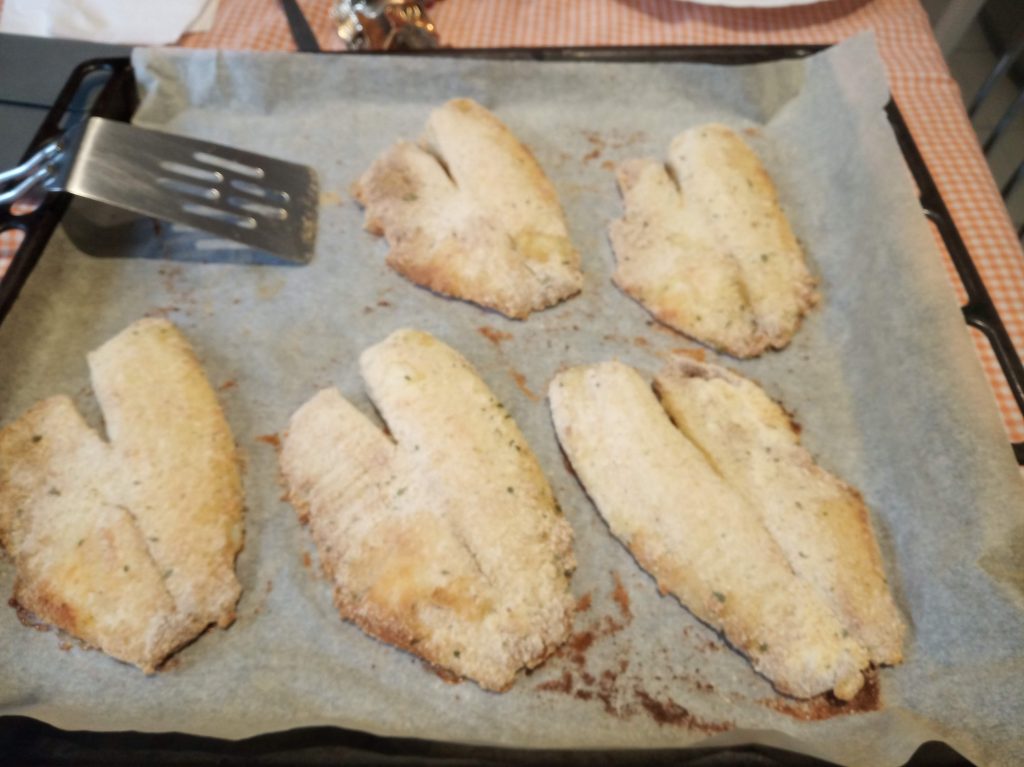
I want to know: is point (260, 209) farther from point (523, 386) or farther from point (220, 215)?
point (523, 386)

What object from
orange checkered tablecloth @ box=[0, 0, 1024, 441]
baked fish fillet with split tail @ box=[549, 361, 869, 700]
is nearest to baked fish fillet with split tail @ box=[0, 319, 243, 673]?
baked fish fillet with split tail @ box=[549, 361, 869, 700]

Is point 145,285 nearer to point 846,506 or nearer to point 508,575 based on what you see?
point 508,575

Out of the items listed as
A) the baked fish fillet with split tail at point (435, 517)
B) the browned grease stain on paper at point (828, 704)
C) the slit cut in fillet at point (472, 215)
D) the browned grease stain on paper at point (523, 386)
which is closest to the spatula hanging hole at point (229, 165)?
the slit cut in fillet at point (472, 215)

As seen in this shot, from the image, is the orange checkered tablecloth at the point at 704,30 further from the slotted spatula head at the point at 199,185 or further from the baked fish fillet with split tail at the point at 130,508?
the baked fish fillet with split tail at the point at 130,508

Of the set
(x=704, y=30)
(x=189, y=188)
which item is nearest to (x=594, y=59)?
(x=704, y=30)

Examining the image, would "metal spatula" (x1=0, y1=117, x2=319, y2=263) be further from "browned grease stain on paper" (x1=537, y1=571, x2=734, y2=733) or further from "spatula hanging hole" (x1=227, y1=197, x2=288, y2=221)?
"browned grease stain on paper" (x1=537, y1=571, x2=734, y2=733)
